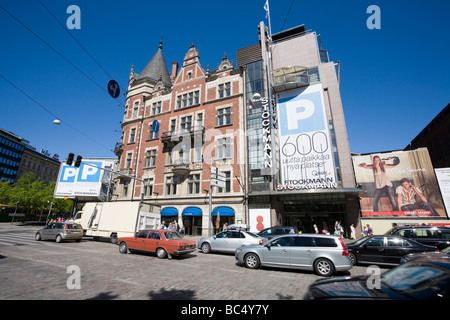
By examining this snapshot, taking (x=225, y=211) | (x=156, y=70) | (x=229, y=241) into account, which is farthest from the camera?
(x=156, y=70)

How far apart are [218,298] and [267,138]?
20697mm

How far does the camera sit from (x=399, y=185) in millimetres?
22469

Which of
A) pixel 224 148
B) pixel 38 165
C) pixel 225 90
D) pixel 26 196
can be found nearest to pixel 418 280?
pixel 224 148

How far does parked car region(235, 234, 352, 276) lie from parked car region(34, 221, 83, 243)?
1545cm

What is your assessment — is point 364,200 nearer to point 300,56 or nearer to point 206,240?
point 206,240

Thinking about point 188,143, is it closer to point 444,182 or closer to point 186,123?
point 186,123

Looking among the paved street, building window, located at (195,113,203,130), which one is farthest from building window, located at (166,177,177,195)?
the paved street

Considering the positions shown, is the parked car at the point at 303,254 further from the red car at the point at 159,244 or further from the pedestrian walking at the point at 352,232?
the pedestrian walking at the point at 352,232

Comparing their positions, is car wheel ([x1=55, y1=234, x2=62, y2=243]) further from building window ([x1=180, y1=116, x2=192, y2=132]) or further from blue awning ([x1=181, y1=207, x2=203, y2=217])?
building window ([x1=180, y1=116, x2=192, y2=132])

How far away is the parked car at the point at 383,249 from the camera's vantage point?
31.2 ft

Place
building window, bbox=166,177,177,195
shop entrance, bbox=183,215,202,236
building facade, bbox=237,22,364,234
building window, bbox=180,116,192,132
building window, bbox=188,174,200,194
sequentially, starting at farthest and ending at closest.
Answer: building window, bbox=180,116,192,132
building window, bbox=166,177,177,195
building window, bbox=188,174,200,194
shop entrance, bbox=183,215,202,236
building facade, bbox=237,22,364,234

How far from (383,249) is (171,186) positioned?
2332cm

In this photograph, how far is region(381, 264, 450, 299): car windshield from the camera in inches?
116

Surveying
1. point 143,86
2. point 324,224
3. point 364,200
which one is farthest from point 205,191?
point 143,86
